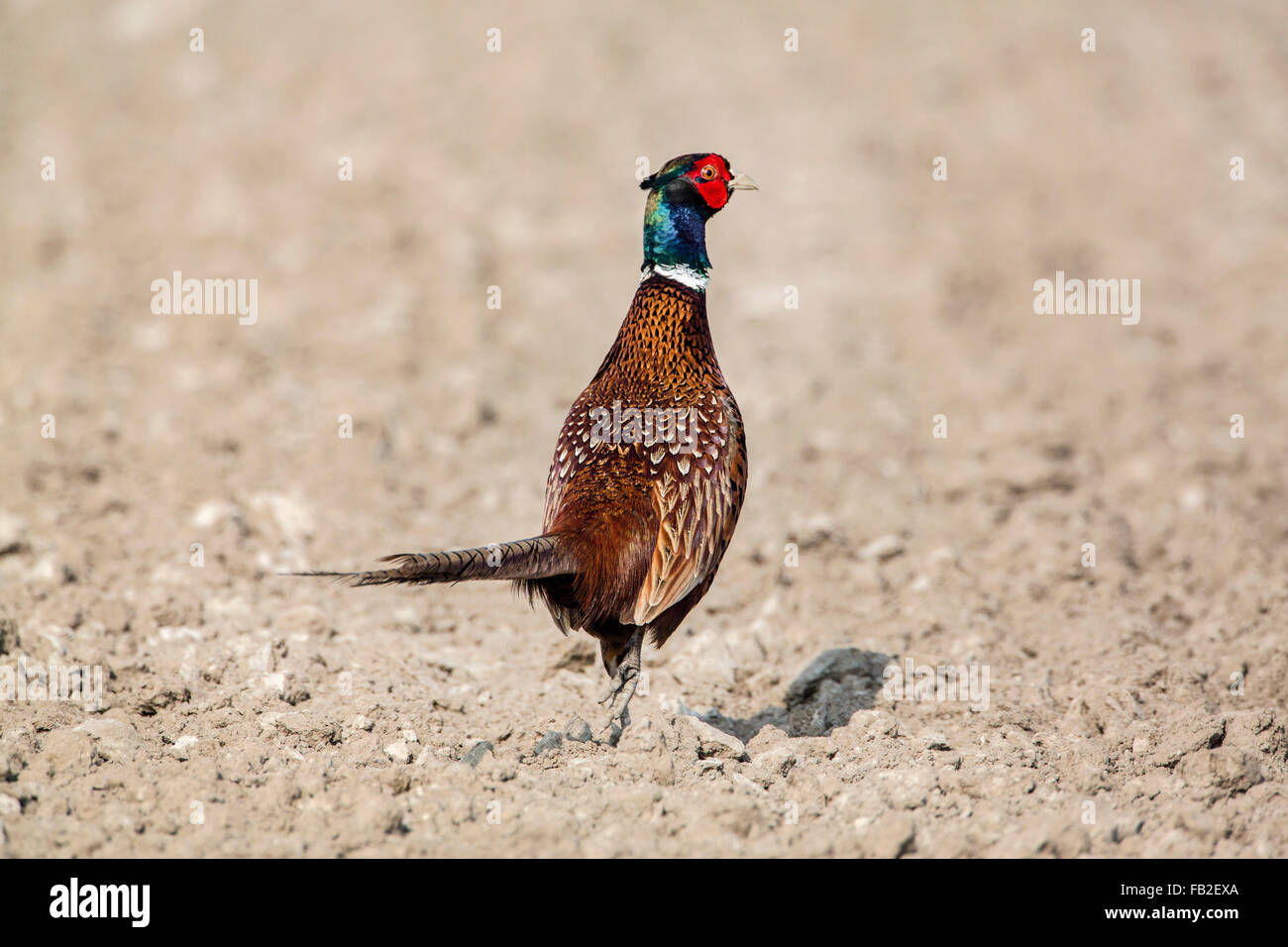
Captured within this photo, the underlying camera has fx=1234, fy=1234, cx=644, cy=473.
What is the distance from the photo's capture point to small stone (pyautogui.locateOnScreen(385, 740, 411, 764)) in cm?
495

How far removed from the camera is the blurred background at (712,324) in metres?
6.92

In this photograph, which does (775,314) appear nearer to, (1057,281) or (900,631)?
(1057,281)

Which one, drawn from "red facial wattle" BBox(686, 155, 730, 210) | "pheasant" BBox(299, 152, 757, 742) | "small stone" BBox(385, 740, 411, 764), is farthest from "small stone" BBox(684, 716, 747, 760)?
Answer: "red facial wattle" BBox(686, 155, 730, 210)

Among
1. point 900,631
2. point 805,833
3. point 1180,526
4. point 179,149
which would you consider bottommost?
point 805,833

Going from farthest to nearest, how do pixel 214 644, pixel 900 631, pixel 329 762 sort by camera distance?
pixel 900 631 < pixel 214 644 < pixel 329 762

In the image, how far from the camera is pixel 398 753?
4.97 meters

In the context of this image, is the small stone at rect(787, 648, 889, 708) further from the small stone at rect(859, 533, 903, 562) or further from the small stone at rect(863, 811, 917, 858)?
the small stone at rect(863, 811, 917, 858)

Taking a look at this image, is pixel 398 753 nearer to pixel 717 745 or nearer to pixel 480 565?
pixel 480 565

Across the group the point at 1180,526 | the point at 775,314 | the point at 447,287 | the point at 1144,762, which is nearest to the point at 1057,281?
the point at 775,314

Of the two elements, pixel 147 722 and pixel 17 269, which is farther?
pixel 17 269

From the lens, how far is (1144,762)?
16.8 feet

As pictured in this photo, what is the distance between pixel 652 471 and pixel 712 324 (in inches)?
235

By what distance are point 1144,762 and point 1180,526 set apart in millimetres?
3339

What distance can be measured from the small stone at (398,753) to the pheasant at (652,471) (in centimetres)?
72
